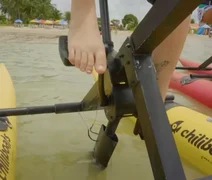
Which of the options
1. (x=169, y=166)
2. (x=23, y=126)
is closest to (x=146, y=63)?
(x=169, y=166)

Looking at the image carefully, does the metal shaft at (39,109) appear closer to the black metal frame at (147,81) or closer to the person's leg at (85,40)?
the black metal frame at (147,81)

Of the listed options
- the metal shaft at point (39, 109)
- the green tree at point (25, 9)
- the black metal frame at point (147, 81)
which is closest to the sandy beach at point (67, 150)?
the metal shaft at point (39, 109)

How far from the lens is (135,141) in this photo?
1.50 metres

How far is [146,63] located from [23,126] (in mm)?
1035

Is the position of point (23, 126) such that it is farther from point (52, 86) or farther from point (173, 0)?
point (173, 0)

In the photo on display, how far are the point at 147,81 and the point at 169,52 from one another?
0.49 ft

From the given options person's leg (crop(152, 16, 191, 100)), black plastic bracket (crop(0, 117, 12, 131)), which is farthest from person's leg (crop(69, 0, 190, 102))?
black plastic bracket (crop(0, 117, 12, 131))

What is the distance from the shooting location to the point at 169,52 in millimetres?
771

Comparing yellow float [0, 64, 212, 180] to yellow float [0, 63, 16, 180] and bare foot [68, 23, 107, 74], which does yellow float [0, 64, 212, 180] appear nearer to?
yellow float [0, 63, 16, 180]

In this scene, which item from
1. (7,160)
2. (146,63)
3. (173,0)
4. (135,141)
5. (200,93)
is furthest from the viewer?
(200,93)

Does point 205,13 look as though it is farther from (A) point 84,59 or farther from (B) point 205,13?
(A) point 84,59

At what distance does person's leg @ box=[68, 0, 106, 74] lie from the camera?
66 centimetres

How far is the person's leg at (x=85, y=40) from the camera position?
663 millimetres

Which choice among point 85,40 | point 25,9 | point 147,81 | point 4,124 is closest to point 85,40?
point 85,40
